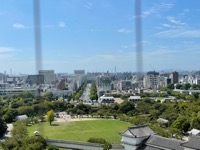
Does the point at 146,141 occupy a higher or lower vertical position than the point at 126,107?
higher

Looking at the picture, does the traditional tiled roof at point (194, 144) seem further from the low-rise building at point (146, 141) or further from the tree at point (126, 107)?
the tree at point (126, 107)

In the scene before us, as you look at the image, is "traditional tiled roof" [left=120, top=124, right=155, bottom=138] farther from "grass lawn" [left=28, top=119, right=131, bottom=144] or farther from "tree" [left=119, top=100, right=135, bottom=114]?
"tree" [left=119, top=100, right=135, bottom=114]

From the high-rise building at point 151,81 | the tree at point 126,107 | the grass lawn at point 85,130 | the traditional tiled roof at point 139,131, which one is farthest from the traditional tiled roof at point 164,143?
the high-rise building at point 151,81

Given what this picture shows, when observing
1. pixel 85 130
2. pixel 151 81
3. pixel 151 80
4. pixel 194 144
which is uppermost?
pixel 151 80

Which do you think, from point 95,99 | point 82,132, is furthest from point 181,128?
point 95,99

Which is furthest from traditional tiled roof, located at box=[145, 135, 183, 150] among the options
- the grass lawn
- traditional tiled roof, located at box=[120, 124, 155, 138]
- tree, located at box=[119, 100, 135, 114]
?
tree, located at box=[119, 100, 135, 114]

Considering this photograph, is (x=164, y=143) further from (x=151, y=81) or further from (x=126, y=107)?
(x=151, y=81)

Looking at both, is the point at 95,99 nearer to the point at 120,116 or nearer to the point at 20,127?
the point at 120,116

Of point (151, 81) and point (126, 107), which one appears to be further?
point (151, 81)

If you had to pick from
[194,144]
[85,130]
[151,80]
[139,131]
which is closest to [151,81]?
[151,80]
